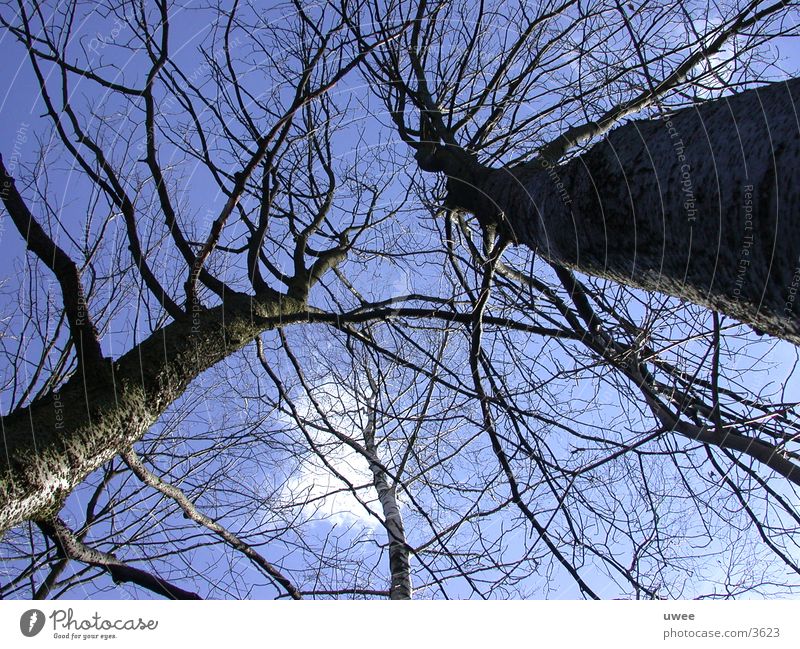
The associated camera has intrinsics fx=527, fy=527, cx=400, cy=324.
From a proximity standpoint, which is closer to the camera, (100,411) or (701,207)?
(701,207)

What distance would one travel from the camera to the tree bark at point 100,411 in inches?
52.3

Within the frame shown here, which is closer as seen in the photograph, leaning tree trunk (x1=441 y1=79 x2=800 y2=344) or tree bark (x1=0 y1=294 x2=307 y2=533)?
leaning tree trunk (x1=441 y1=79 x2=800 y2=344)

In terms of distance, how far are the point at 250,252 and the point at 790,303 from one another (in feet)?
5.92

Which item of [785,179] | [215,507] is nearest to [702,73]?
[785,179]

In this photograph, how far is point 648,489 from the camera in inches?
83.6

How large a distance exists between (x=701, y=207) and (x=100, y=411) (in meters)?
1.58

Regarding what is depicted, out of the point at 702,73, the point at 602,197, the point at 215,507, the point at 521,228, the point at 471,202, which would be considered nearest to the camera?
the point at 602,197

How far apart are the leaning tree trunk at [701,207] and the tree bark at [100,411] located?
1191mm

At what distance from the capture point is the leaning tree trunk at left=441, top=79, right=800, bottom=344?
0.90 meters

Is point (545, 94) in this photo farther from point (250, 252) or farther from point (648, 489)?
point (648, 489)

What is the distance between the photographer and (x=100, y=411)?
4.87 ft

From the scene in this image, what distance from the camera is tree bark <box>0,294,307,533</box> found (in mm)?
1328

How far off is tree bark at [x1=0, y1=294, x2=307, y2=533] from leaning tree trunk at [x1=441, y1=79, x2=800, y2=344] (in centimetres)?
119

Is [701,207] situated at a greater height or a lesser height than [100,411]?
greater
